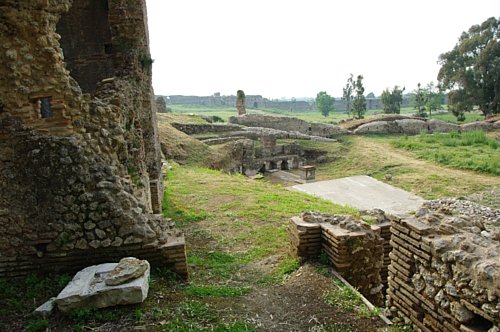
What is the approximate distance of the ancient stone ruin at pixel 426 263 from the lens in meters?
3.09

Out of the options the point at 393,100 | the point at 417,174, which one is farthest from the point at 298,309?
the point at 393,100

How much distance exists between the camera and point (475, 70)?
3634 centimetres

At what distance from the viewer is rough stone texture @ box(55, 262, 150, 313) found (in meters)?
3.63

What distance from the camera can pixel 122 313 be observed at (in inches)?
147

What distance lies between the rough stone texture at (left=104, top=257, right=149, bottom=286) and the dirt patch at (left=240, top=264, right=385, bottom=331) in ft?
4.25

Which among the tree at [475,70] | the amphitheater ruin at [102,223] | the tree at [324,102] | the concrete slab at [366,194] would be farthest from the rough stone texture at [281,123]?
the tree at [324,102]

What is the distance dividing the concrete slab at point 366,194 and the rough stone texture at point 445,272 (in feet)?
29.8

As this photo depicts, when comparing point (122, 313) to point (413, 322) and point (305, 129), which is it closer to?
point (413, 322)

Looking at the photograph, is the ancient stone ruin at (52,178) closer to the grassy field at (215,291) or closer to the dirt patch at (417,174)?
the grassy field at (215,291)

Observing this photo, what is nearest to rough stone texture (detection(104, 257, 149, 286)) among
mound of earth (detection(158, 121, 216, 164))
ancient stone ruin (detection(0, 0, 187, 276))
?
ancient stone ruin (detection(0, 0, 187, 276))

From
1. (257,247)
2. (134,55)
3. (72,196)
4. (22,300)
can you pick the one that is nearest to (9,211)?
(72,196)

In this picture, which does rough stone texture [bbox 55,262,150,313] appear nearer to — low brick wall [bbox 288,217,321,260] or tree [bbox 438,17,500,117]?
low brick wall [bbox 288,217,321,260]

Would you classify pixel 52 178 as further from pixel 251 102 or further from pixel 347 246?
pixel 251 102

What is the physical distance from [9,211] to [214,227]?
3.90 m
